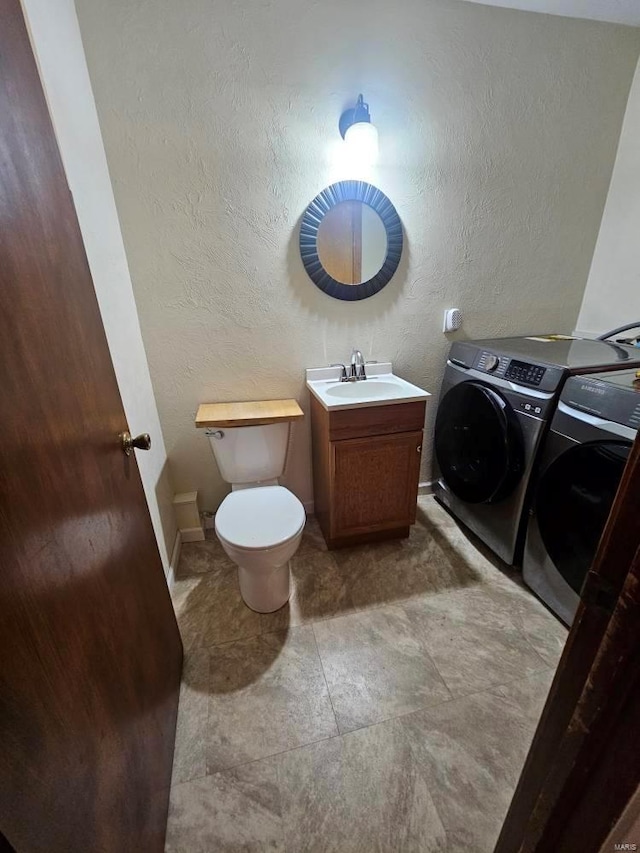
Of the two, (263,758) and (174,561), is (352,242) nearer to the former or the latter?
(174,561)

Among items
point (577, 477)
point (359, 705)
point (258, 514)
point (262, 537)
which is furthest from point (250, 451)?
point (577, 477)

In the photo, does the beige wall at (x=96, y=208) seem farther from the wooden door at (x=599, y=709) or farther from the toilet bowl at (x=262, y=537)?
the wooden door at (x=599, y=709)

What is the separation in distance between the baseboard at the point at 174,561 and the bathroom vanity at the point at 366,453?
30.5 inches

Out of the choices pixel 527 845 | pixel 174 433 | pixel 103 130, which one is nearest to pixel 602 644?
pixel 527 845

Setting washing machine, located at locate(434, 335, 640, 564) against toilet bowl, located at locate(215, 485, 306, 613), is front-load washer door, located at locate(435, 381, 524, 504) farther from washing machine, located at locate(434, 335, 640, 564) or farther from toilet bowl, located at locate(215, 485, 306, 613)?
toilet bowl, located at locate(215, 485, 306, 613)

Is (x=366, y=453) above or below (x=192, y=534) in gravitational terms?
above

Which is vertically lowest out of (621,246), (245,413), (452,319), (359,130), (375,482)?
(375,482)

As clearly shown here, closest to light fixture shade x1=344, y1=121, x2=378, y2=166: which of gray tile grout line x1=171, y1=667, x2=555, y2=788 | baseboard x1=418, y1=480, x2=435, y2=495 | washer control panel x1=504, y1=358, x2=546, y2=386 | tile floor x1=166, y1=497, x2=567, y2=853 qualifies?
washer control panel x1=504, y1=358, x2=546, y2=386

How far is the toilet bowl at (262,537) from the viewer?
1311mm

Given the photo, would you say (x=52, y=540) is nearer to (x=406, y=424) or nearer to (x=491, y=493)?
(x=406, y=424)

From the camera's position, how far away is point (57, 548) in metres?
0.55

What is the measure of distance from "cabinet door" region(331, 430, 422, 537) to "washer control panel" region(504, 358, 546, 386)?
18.8 inches

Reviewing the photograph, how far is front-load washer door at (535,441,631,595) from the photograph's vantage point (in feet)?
3.89

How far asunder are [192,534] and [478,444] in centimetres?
158
